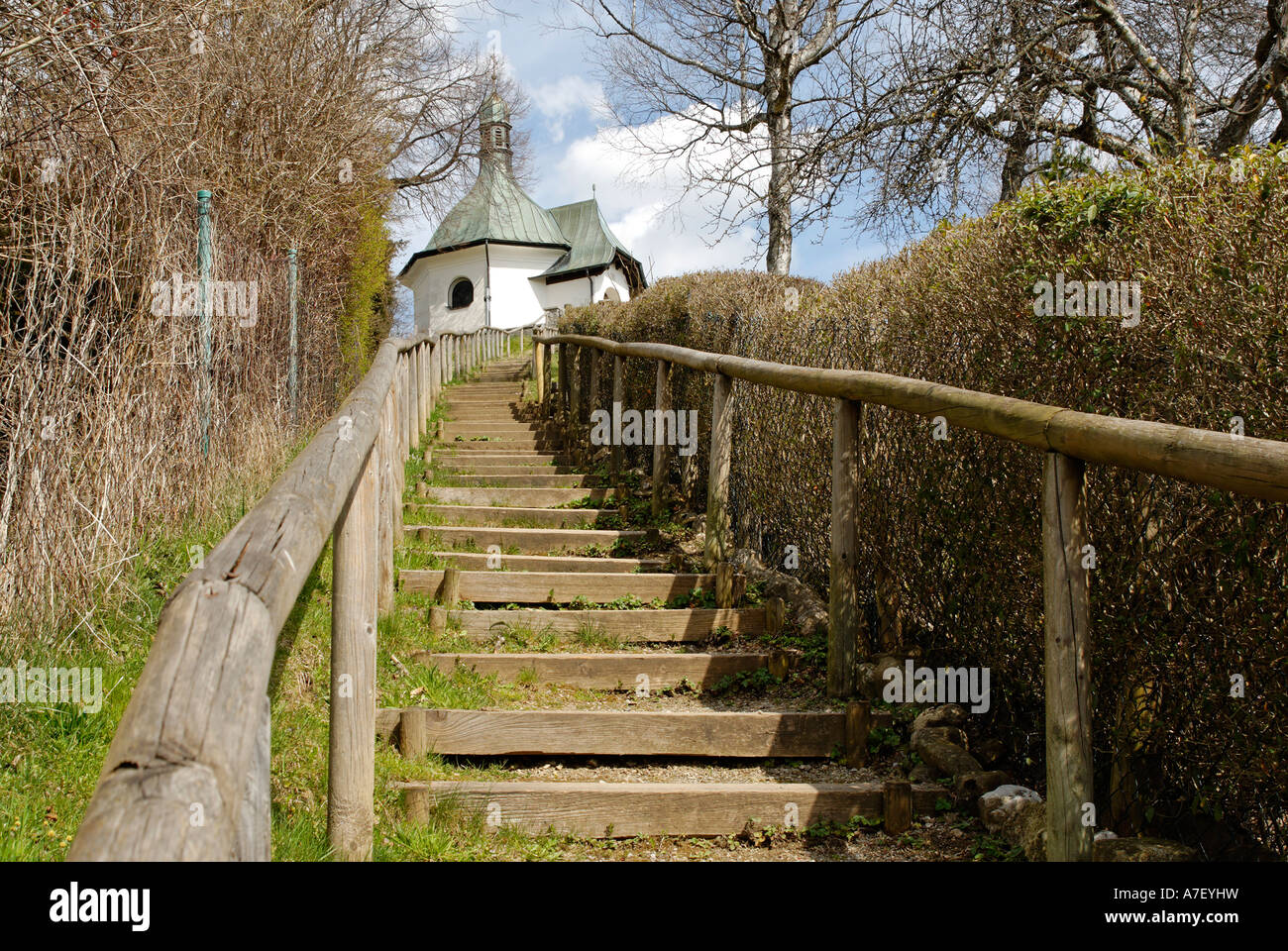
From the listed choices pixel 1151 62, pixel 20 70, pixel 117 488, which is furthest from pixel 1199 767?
pixel 1151 62

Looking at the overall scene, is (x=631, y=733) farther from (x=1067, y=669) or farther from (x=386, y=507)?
(x=386, y=507)

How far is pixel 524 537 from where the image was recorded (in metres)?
6.64

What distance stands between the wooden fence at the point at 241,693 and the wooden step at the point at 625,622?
7.20 feet

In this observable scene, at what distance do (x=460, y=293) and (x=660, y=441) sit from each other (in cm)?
3790

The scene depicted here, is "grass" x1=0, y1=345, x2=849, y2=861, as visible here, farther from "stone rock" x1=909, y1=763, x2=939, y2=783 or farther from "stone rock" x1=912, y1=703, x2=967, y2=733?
Answer: "stone rock" x1=912, y1=703, x2=967, y2=733

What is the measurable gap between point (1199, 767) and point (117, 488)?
437 centimetres

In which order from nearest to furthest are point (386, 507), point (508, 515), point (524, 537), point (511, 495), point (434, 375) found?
point (386, 507) → point (524, 537) → point (508, 515) → point (511, 495) → point (434, 375)

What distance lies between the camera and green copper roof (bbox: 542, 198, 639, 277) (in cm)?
4231

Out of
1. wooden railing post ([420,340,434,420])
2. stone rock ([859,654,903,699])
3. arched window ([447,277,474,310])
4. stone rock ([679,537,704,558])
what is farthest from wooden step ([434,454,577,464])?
arched window ([447,277,474,310])

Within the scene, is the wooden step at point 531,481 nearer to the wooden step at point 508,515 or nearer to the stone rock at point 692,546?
the wooden step at point 508,515

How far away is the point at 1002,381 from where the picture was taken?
3693mm

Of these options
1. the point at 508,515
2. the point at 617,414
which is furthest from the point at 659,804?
the point at 617,414

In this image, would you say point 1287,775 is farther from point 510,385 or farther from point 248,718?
point 510,385

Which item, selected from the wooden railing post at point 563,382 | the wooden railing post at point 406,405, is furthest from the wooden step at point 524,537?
the wooden railing post at point 563,382
